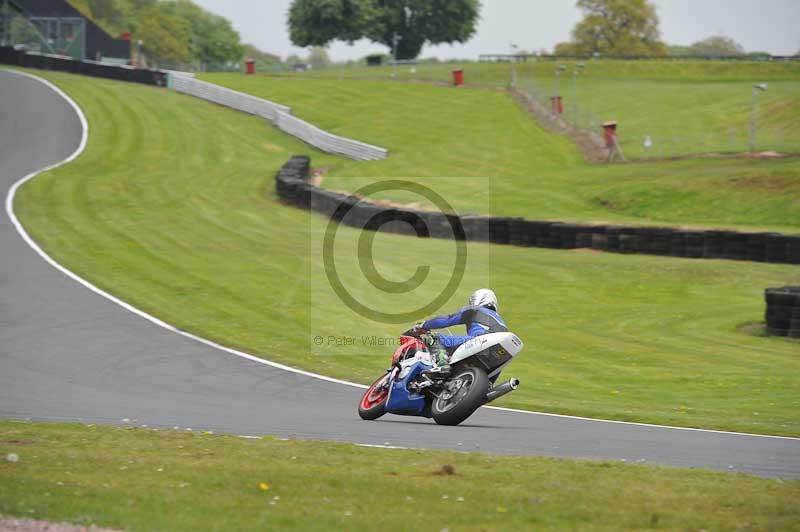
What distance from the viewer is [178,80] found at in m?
56.7

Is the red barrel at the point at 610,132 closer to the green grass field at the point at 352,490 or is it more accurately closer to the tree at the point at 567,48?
the green grass field at the point at 352,490

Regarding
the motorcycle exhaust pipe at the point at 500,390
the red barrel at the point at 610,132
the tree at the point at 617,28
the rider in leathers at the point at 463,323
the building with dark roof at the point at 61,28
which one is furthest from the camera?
the tree at the point at 617,28

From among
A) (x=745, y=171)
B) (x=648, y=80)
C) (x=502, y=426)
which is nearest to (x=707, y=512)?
(x=502, y=426)

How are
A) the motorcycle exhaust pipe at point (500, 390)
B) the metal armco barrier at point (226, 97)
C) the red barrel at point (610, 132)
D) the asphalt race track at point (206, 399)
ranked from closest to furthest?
the asphalt race track at point (206, 399)
the motorcycle exhaust pipe at point (500, 390)
the red barrel at point (610, 132)
the metal armco barrier at point (226, 97)

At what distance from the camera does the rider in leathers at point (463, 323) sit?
1155 centimetres

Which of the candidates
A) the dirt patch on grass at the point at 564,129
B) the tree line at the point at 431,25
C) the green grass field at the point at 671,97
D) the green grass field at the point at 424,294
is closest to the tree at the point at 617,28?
the tree line at the point at 431,25

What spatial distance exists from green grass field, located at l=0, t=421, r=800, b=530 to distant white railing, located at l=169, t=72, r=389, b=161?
32580 mm

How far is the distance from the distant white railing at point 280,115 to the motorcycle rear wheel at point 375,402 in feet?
98.1

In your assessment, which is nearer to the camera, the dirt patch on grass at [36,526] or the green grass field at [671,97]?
the dirt patch on grass at [36,526]

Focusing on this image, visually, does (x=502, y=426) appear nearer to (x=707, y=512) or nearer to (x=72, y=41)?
(x=707, y=512)

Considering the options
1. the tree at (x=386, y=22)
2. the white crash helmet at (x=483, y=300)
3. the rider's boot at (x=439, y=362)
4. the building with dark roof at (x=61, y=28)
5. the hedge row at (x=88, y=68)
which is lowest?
the rider's boot at (x=439, y=362)

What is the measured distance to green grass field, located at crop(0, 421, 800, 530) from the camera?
303 inches

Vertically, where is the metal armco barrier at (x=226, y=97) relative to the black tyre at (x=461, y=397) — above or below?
above

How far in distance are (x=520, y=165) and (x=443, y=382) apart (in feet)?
94.1
